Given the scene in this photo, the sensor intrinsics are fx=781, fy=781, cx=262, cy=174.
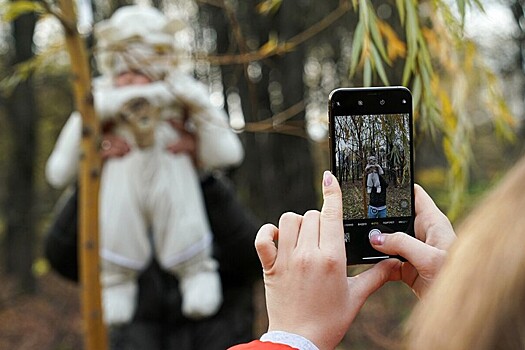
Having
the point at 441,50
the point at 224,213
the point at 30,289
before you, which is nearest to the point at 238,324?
the point at 224,213

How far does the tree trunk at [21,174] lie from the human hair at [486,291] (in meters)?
8.40

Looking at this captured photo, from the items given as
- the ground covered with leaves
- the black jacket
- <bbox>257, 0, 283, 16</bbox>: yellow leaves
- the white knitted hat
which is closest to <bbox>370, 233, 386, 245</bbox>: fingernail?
<bbox>257, 0, 283, 16</bbox>: yellow leaves

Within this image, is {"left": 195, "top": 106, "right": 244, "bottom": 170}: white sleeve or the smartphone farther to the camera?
{"left": 195, "top": 106, "right": 244, "bottom": 170}: white sleeve

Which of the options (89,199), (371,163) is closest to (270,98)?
(89,199)

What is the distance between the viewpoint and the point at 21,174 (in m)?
8.73

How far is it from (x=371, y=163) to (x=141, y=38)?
196cm

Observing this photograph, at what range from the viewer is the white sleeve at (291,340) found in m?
0.99

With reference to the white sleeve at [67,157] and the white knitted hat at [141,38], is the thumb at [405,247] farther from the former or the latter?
the white sleeve at [67,157]

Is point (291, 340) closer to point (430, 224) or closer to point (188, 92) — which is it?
point (430, 224)

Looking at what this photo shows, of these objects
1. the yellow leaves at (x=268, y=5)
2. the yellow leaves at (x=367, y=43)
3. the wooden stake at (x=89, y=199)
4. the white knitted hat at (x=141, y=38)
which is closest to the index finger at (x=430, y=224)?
the yellow leaves at (x=367, y=43)

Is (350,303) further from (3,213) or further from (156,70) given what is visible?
(3,213)

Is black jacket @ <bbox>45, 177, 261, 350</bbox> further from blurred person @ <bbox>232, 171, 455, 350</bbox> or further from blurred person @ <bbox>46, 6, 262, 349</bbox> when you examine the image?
blurred person @ <bbox>232, 171, 455, 350</bbox>

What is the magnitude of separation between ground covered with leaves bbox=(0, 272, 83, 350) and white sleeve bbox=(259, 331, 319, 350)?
22.7ft

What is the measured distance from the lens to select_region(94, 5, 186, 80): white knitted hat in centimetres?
295
